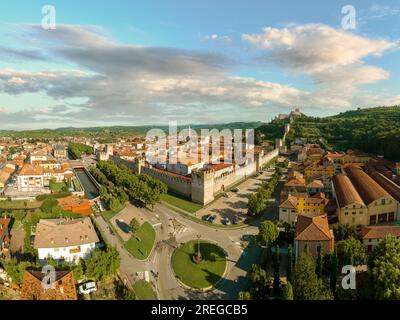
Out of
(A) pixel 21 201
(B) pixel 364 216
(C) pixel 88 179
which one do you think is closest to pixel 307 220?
(B) pixel 364 216

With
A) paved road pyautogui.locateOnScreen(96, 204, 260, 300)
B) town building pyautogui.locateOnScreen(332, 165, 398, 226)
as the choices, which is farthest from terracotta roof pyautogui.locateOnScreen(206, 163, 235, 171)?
town building pyautogui.locateOnScreen(332, 165, 398, 226)

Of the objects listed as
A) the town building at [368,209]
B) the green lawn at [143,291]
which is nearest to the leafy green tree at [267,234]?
the town building at [368,209]

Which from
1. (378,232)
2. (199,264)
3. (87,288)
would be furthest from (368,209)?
(87,288)

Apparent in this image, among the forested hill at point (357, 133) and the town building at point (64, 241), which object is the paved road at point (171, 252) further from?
the forested hill at point (357, 133)

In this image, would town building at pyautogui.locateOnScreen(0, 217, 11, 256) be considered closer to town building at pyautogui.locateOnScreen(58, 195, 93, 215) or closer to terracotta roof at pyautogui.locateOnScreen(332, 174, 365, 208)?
town building at pyautogui.locateOnScreen(58, 195, 93, 215)

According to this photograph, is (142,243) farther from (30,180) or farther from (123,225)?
(30,180)
